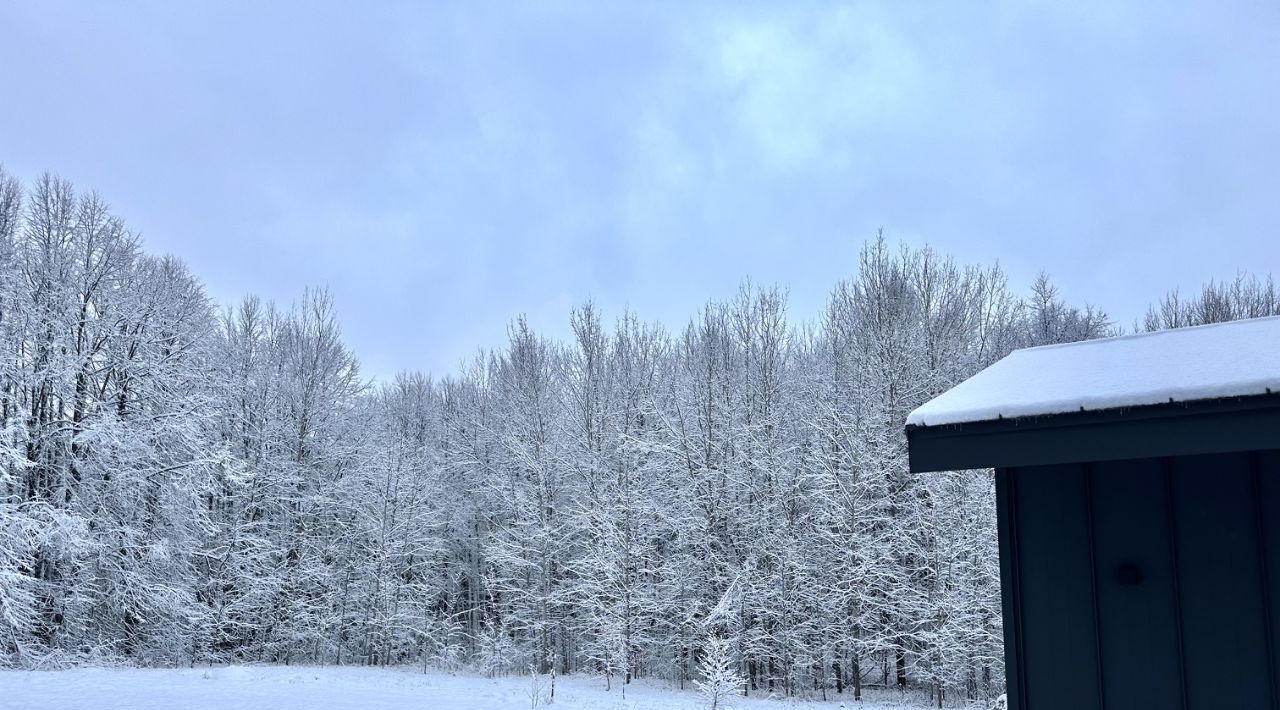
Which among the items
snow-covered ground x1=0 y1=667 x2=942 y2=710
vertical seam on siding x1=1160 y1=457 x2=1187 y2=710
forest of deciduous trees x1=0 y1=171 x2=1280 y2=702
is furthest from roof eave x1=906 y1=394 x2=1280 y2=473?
forest of deciduous trees x1=0 y1=171 x2=1280 y2=702

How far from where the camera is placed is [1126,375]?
3.63 m

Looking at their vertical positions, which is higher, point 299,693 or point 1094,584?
point 1094,584

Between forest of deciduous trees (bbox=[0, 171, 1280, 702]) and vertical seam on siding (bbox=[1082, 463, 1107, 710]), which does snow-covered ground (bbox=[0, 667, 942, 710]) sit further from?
vertical seam on siding (bbox=[1082, 463, 1107, 710])

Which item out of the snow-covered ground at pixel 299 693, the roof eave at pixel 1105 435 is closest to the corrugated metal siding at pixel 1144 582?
the roof eave at pixel 1105 435

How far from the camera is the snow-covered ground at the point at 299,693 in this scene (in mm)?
11758

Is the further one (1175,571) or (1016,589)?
(1016,589)

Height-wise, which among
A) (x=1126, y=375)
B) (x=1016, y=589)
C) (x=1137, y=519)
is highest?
(x=1126, y=375)

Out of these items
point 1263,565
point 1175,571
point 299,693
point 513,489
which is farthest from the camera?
point 513,489

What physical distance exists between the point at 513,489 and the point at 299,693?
1296 centimetres

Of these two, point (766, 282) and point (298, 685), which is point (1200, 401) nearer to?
point (298, 685)

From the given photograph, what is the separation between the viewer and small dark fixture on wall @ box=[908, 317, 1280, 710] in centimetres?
327

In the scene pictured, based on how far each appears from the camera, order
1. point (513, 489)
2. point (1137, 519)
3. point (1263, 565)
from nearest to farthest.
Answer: point (1263, 565)
point (1137, 519)
point (513, 489)

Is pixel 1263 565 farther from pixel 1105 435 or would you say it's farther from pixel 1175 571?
pixel 1105 435

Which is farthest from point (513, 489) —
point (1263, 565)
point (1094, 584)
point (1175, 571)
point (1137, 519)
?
point (1263, 565)
